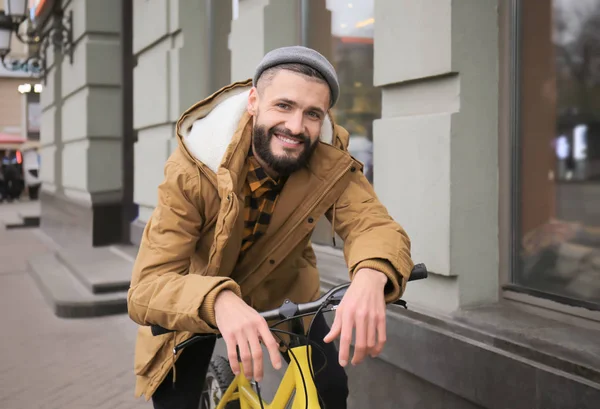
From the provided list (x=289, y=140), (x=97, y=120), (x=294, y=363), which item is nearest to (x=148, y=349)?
(x=294, y=363)

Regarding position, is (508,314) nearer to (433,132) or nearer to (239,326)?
(433,132)

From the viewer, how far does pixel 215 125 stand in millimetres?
2418

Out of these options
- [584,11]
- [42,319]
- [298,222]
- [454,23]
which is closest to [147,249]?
[298,222]

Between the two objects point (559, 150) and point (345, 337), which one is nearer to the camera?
point (345, 337)

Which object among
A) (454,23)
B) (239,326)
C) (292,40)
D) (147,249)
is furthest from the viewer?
(292,40)

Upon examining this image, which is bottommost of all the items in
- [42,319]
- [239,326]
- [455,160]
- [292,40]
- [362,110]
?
[42,319]

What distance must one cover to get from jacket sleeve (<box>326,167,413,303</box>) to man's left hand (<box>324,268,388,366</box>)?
0.15 meters

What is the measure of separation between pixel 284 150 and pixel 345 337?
69cm

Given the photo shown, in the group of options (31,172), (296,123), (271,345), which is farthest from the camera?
(31,172)

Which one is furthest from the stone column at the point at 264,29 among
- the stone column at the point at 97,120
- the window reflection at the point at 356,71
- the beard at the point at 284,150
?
the stone column at the point at 97,120

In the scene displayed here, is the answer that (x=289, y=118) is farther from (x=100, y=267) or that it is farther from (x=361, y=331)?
(x=100, y=267)

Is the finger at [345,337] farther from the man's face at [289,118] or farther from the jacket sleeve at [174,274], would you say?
the man's face at [289,118]

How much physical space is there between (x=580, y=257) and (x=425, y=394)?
97cm

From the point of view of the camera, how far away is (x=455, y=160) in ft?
11.5
